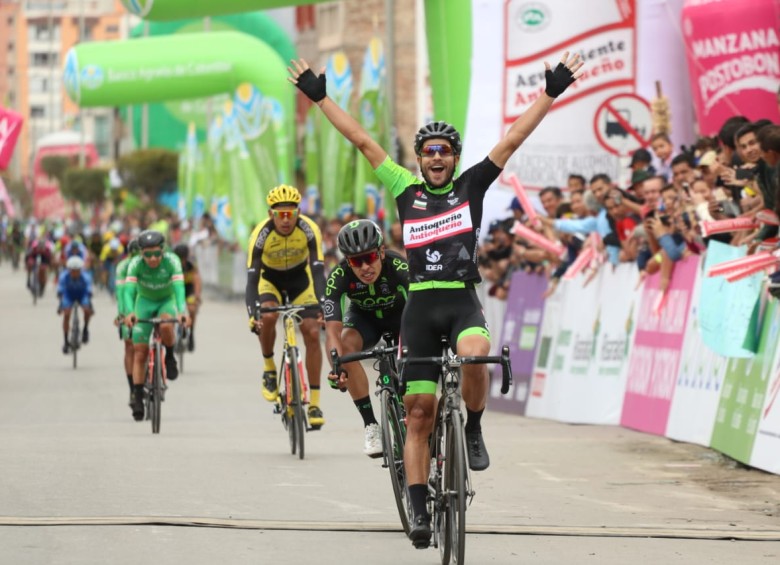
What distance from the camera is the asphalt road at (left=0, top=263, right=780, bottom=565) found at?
27.0 feet

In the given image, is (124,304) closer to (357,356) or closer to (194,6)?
(357,356)

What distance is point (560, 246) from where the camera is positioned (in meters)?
17.8

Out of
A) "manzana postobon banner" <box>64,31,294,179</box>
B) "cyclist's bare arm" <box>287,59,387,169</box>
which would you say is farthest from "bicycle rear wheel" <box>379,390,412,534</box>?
"manzana postobon banner" <box>64,31,294,179</box>

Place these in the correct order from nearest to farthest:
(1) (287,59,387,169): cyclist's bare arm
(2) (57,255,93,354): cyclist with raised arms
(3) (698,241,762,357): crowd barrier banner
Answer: (1) (287,59,387,169): cyclist's bare arm, (3) (698,241,762,357): crowd barrier banner, (2) (57,255,93,354): cyclist with raised arms

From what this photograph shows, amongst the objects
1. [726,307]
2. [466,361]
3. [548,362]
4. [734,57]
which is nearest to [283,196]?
[726,307]

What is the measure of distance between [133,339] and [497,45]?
20.7 feet

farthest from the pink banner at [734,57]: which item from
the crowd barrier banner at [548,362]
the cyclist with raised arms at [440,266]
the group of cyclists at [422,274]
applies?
the cyclist with raised arms at [440,266]

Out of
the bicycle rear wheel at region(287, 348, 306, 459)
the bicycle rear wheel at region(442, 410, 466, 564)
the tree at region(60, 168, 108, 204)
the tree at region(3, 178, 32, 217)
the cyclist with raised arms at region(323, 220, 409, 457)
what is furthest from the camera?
the tree at region(3, 178, 32, 217)

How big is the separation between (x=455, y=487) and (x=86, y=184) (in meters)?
121

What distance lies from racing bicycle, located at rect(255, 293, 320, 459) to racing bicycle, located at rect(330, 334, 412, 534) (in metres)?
4.03

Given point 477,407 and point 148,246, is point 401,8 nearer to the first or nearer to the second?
point 148,246

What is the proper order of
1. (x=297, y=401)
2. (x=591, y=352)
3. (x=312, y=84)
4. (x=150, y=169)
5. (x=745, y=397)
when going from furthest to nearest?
(x=150, y=169), (x=591, y=352), (x=297, y=401), (x=745, y=397), (x=312, y=84)

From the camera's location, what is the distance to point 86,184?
126m

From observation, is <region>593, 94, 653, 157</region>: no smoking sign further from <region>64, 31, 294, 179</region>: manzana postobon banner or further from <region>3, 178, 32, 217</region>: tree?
<region>3, 178, 32, 217</region>: tree
